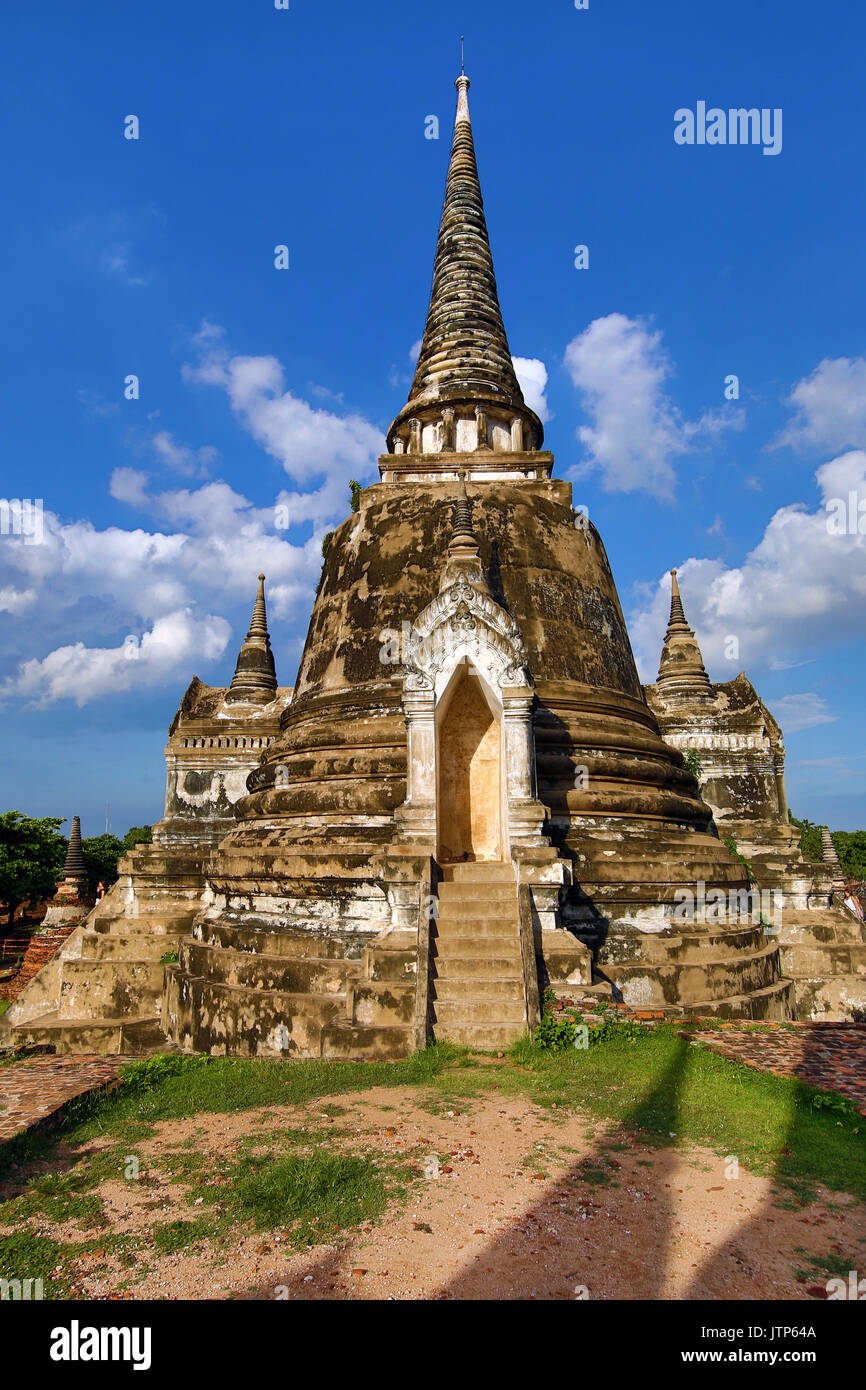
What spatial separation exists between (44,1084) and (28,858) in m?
28.7

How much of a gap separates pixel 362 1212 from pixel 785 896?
10906 millimetres

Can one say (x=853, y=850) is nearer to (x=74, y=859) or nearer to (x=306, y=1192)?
(x=74, y=859)

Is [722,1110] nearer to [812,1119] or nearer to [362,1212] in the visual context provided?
[812,1119]

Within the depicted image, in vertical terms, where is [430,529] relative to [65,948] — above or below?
above

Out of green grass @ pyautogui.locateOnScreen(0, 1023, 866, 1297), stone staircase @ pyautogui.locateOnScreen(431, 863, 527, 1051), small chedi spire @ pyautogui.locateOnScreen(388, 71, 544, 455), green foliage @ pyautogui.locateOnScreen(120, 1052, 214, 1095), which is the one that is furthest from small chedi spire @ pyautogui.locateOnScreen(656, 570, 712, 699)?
green foliage @ pyautogui.locateOnScreen(120, 1052, 214, 1095)

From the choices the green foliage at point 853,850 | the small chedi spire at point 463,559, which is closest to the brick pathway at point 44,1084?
the small chedi spire at point 463,559

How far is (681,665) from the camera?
18.1 meters

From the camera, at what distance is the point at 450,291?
18484 millimetres

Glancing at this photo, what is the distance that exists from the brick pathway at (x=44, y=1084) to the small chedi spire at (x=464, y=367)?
1179 cm

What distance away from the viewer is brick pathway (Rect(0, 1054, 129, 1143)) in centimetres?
619

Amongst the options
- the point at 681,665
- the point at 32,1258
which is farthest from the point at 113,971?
the point at 681,665

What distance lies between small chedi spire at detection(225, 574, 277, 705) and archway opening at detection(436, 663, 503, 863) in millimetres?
10308

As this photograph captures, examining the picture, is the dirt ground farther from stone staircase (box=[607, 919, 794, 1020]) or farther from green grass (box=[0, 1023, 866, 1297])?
stone staircase (box=[607, 919, 794, 1020])
